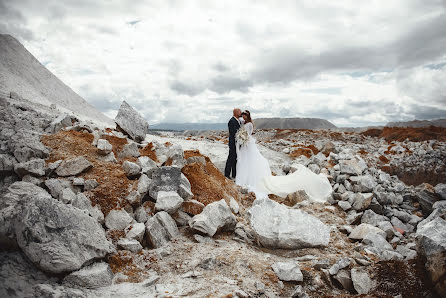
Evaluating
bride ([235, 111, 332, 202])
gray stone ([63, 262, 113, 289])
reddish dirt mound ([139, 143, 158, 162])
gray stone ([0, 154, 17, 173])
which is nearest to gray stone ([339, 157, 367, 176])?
bride ([235, 111, 332, 202])

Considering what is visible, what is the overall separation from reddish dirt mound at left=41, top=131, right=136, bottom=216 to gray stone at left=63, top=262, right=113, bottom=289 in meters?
1.53

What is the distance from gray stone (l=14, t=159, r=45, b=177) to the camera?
5.21m

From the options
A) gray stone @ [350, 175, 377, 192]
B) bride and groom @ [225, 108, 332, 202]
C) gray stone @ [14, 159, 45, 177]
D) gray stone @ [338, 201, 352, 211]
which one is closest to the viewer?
gray stone @ [14, 159, 45, 177]

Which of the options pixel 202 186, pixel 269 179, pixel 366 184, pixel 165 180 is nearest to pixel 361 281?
pixel 202 186

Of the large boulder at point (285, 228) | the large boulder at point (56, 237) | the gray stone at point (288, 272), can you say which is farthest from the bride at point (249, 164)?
the large boulder at point (56, 237)

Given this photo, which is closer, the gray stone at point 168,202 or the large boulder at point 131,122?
the gray stone at point 168,202

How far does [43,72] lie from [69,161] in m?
25.1

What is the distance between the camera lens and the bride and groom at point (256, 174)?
896cm

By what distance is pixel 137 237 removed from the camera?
4395 millimetres

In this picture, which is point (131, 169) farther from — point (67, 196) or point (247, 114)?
point (247, 114)

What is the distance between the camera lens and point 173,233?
4777mm

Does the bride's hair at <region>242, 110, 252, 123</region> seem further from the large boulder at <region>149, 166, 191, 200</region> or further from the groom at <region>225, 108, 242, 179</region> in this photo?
the large boulder at <region>149, 166, 191, 200</region>

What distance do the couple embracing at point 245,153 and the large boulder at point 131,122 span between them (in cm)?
353

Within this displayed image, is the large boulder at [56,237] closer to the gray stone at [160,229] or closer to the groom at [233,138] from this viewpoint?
the gray stone at [160,229]
